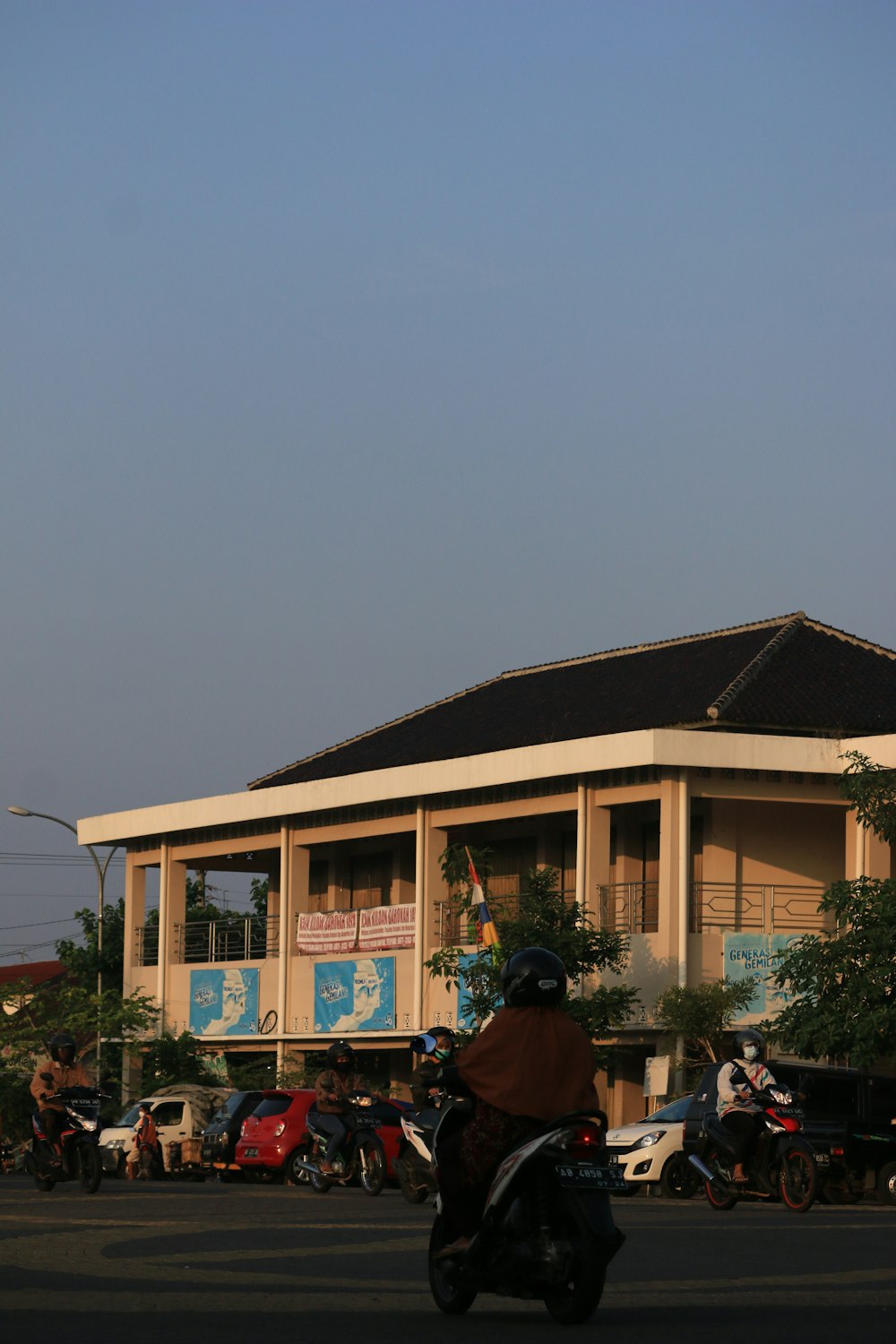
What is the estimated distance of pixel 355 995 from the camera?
4169 centimetres

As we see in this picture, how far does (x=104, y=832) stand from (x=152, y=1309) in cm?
4123

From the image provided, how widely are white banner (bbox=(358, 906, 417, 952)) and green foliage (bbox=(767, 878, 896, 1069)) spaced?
1212 cm

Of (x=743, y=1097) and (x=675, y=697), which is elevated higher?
(x=675, y=697)

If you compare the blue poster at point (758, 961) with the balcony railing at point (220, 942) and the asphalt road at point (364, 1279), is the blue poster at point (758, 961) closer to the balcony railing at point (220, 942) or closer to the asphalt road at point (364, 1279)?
the balcony railing at point (220, 942)

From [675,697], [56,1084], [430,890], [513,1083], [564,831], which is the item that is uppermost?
[675,697]

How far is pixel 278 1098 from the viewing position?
2831 centimetres

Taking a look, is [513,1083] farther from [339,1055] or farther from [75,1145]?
[75,1145]

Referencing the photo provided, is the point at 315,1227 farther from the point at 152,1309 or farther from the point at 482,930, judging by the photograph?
the point at 482,930

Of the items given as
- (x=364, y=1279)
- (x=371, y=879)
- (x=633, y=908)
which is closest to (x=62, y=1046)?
(x=364, y=1279)

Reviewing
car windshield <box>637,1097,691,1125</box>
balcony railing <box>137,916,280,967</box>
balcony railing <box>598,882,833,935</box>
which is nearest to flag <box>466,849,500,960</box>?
balcony railing <box>598,882,833,935</box>

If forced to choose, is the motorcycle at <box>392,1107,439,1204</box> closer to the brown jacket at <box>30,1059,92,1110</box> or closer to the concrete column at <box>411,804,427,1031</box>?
the brown jacket at <box>30,1059,92,1110</box>

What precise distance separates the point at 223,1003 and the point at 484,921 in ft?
40.3

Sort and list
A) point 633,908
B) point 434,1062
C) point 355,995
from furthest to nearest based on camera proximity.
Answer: point 355,995 → point 633,908 → point 434,1062

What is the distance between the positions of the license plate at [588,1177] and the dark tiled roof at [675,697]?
28199 millimetres
